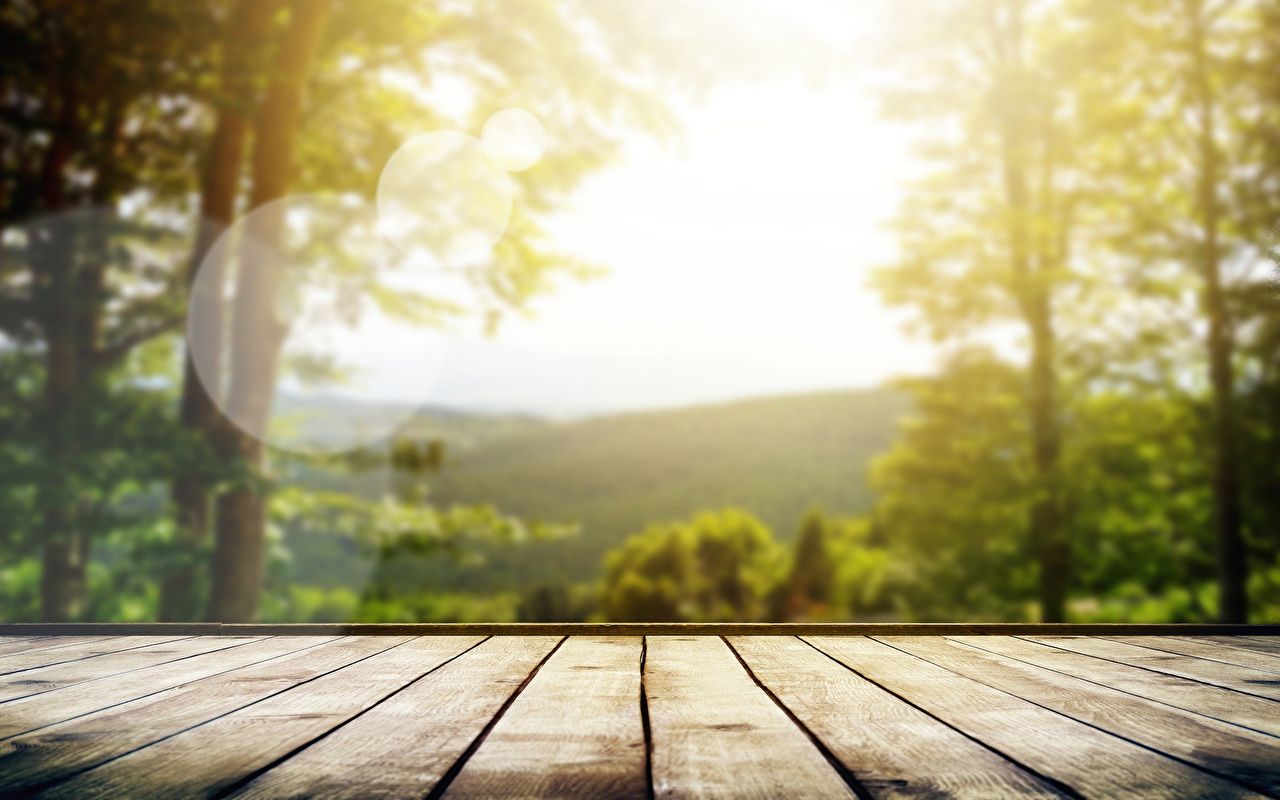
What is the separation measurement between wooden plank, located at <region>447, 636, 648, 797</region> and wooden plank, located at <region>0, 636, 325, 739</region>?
0.84 meters

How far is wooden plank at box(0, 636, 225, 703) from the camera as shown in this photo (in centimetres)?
201

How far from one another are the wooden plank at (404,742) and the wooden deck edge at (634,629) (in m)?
0.66

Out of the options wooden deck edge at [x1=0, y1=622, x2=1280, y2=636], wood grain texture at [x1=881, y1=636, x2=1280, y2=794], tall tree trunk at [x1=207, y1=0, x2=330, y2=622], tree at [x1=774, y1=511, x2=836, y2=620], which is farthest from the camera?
tree at [x1=774, y1=511, x2=836, y2=620]

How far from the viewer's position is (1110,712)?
5.59 ft

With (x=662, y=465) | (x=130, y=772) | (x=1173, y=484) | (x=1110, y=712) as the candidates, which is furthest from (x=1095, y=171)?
(x=662, y=465)

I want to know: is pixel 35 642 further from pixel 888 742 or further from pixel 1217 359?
pixel 1217 359

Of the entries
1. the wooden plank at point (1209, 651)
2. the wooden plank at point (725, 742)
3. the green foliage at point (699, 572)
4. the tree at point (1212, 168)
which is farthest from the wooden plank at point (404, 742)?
the green foliage at point (699, 572)

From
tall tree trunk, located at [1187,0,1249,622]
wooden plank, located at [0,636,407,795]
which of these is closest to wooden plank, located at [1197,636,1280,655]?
wooden plank, located at [0,636,407,795]

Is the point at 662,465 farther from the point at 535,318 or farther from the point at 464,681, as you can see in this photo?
the point at 464,681

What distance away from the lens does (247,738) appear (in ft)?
4.96

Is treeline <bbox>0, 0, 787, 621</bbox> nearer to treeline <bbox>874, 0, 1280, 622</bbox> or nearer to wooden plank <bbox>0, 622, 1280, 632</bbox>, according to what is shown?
treeline <bbox>874, 0, 1280, 622</bbox>

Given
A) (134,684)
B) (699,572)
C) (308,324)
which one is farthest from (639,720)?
(699,572)

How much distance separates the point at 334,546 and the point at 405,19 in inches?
261

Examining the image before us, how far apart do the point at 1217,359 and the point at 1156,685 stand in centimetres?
1119
